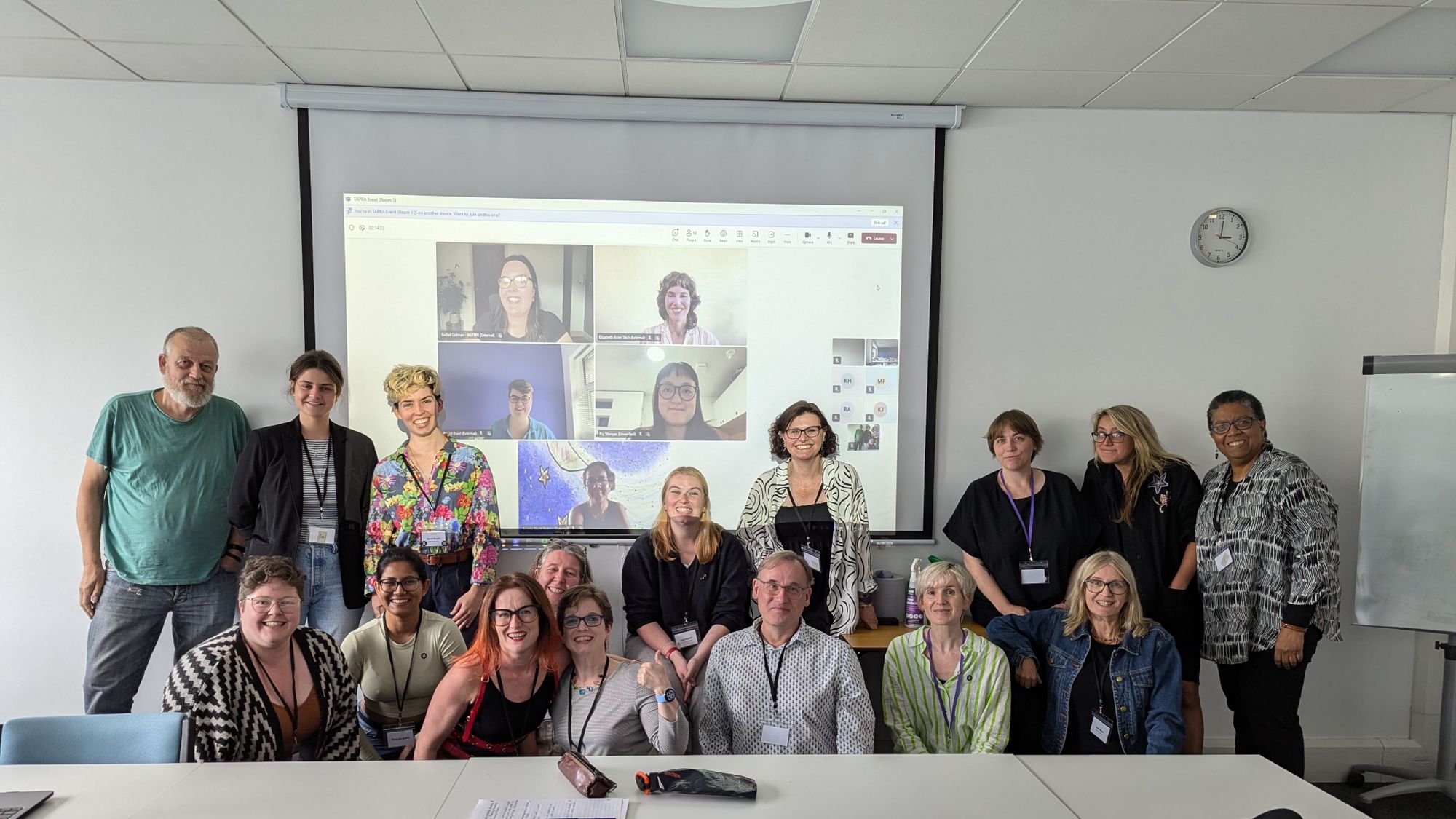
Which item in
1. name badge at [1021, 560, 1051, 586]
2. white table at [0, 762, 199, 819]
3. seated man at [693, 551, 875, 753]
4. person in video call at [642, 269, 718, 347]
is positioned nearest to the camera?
white table at [0, 762, 199, 819]

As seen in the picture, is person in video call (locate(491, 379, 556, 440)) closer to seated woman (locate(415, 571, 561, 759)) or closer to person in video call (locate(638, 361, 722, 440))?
person in video call (locate(638, 361, 722, 440))

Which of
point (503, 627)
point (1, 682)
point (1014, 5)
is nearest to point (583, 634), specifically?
point (503, 627)

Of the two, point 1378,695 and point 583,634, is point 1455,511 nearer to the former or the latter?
point 1378,695

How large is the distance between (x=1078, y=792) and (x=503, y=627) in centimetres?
149

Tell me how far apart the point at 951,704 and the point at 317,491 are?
238cm

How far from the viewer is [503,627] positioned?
2201 mm

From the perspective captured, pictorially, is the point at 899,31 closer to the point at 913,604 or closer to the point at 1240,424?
the point at 1240,424

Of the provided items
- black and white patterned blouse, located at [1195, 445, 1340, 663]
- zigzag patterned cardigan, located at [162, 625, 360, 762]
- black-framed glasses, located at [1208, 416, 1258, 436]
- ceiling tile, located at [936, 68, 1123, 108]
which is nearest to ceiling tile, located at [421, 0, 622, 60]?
ceiling tile, located at [936, 68, 1123, 108]

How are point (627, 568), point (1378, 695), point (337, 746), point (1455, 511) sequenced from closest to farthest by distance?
point (337, 746), point (627, 568), point (1455, 511), point (1378, 695)

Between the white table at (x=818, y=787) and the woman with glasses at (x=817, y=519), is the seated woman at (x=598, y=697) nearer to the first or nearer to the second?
the white table at (x=818, y=787)

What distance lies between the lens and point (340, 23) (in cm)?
282

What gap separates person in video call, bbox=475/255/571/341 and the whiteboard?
3.53 meters

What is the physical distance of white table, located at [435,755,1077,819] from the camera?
1721 mm

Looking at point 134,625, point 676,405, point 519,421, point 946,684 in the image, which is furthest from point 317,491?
point 946,684
